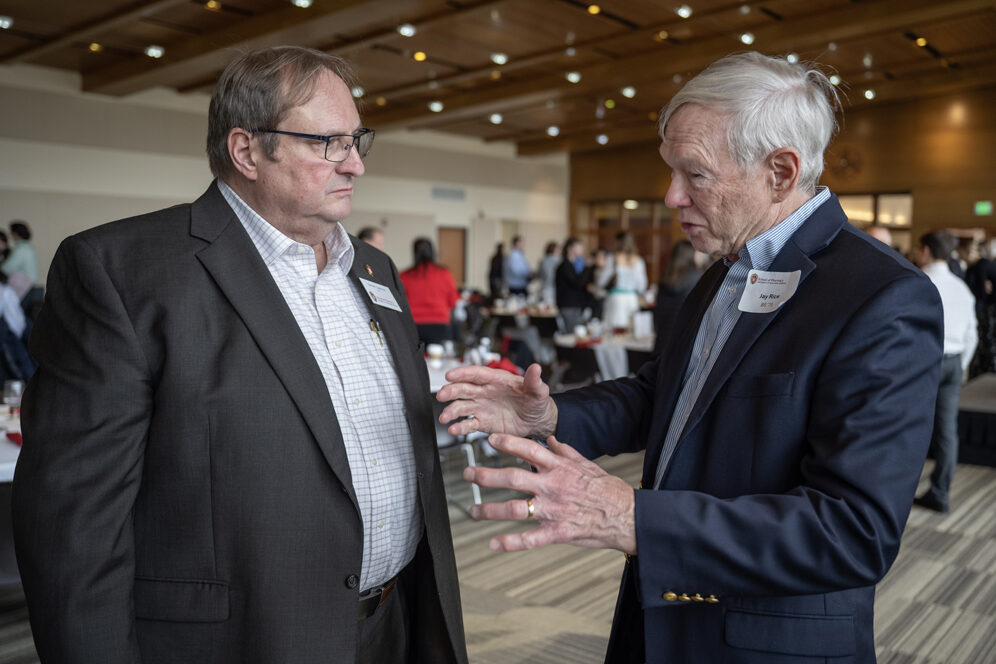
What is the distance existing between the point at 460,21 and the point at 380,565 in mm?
9282

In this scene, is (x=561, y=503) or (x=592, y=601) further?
(x=592, y=601)

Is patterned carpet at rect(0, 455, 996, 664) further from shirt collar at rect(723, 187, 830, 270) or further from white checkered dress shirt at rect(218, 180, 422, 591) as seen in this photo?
shirt collar at rect(723, 187, 830, 270)

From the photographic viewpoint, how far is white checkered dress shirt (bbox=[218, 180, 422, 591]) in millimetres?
1563

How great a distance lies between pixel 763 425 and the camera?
1.24 meters

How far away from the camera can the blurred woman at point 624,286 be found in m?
7.68

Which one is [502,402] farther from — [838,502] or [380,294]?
[838,502]

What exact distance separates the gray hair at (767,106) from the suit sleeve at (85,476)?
107 cm

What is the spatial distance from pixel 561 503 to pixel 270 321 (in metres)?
0.66

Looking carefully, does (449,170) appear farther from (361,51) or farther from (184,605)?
(184,605)

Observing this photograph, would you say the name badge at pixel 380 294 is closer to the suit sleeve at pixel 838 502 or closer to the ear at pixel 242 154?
the ear at pixel 242 154

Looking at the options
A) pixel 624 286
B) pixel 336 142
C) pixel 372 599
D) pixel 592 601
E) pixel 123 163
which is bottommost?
pixel 592 601

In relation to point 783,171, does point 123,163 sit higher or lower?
higher

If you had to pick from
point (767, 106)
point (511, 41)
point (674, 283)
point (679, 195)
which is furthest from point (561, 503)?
point (511, 41)

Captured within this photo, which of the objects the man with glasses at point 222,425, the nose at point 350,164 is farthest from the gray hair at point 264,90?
the nose at point 350,164
